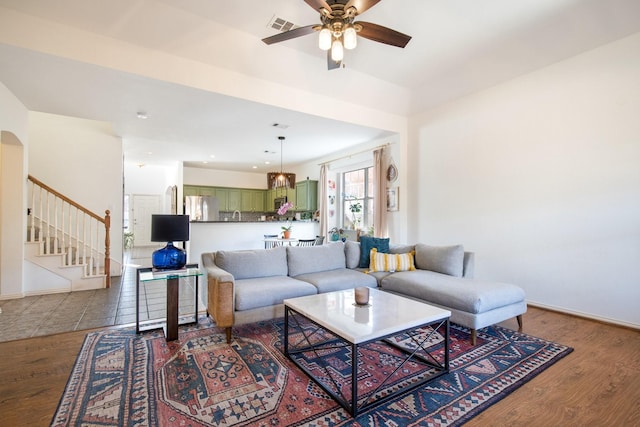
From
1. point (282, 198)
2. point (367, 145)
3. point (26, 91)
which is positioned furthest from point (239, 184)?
point (26, 91)

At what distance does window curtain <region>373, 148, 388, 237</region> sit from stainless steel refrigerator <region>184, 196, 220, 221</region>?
4998 millimetres

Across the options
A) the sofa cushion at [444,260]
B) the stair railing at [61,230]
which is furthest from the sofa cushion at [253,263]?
the stair railing at [61,230]

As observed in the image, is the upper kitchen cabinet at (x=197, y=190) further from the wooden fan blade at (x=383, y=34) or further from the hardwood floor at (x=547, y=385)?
the wooden fan blade at (x=383, y=34)

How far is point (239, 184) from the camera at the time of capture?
975 centimetres

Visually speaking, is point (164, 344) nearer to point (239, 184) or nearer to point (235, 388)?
point (235, 388)

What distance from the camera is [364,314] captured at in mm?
2172

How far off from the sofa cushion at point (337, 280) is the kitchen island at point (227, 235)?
9.26ft

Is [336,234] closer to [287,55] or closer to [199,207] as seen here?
[287,55]

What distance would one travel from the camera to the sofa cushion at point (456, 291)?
265 centimetres

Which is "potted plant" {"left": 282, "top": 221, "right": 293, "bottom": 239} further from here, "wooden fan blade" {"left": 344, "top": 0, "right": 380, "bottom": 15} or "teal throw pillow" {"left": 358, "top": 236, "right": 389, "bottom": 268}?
"wooden fan blade" {"left": 344, "top": 0, "right": 380, "bottom": 15}

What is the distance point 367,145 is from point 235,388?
513 centimetres

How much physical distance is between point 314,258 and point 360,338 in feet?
6.85

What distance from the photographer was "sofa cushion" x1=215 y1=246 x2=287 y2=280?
325 centimetres

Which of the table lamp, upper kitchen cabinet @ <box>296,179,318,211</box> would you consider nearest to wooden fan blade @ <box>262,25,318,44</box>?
the table lamp
